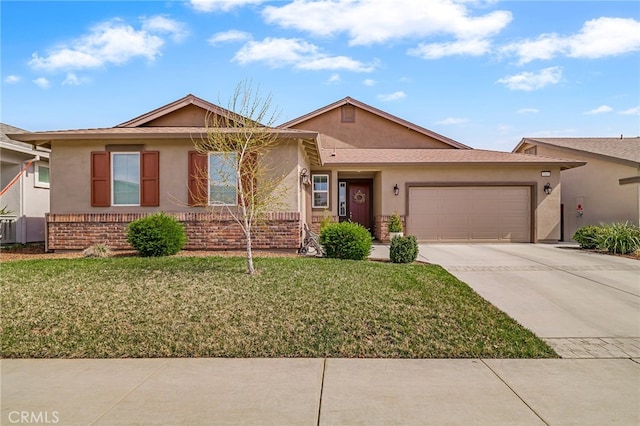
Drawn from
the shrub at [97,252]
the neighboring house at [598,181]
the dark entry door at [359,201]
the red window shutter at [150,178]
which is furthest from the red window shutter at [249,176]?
the neighboring house at [598,181]

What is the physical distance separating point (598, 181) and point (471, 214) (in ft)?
18.1

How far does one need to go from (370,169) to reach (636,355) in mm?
11535

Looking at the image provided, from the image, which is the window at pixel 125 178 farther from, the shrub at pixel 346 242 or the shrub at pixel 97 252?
the shrub at pixel 346 242

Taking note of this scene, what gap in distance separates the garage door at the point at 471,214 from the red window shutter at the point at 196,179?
7.75 metres

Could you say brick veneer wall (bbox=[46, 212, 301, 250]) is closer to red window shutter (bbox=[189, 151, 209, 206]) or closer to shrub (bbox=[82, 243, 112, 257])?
red window shutter (bbox=[189, 151, 209, 206])

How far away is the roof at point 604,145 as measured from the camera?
1628 centimetres

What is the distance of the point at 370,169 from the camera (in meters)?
16.0

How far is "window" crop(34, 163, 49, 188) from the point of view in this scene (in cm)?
1529

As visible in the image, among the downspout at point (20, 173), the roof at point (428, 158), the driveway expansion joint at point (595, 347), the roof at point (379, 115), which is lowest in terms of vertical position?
the driveway expansion joint at point (595, 347)
